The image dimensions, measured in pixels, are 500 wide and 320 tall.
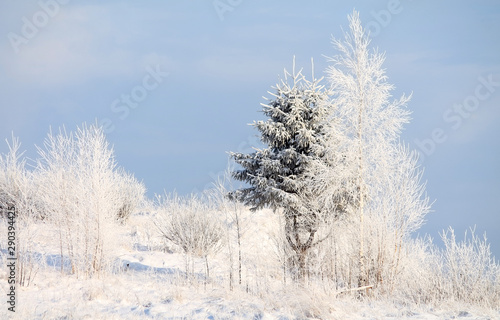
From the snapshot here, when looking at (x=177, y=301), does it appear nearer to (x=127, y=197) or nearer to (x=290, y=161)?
(x=290, y=161)

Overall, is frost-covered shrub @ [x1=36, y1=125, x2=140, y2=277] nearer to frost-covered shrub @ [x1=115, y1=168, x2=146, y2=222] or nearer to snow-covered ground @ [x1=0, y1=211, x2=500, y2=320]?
snow-covered ground @ [x1=0, y1=211, x2=500, y2=320]

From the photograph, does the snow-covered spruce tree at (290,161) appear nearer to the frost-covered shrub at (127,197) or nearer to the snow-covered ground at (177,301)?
the snow-covered ground at (177,301)

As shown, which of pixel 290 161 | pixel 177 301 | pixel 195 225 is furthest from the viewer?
pixel 195 225

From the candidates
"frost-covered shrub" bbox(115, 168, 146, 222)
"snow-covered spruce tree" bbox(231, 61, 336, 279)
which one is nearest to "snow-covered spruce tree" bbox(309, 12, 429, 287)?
Answer: "snow-covered spruce tree" bbox(231, 61, 336, 279)

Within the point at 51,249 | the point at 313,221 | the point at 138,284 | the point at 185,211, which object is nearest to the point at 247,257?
the point at 185,211

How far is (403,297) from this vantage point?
1152 centimetres

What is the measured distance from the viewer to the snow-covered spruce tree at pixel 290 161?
13.3 metres

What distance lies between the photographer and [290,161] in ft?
44.5

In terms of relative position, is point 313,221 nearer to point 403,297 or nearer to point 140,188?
point 403,297

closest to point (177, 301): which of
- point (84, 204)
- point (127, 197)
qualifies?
point (84, 204)

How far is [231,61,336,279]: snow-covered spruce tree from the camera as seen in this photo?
43.7 feet

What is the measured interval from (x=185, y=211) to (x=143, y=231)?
4620 millimetres

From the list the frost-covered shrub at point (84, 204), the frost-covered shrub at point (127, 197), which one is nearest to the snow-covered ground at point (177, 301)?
the frost-covered shrub at point (84, 204)

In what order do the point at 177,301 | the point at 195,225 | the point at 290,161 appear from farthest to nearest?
the point at 195,225 → the point at 290,161 → the point at 177,301
